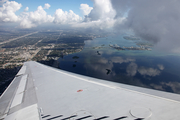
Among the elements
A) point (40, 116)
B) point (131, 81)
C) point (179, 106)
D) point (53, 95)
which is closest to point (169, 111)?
Answer: point (179, 106)

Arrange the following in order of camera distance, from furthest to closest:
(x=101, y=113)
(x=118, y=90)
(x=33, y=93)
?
(x=33, y=93) < (x=118, y=90) < (x=101, y=113)

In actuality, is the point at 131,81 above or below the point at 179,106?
below

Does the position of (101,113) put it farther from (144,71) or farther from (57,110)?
(144,71)

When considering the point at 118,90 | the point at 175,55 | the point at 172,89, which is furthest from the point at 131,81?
the point at 175,55

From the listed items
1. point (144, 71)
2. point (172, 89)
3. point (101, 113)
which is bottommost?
point (172, 89)

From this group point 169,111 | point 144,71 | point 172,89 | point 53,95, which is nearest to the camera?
point 169,111

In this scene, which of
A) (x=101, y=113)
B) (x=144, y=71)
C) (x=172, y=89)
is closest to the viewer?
(x=101, y=113)

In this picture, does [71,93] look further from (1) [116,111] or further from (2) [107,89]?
(1) [116,111]

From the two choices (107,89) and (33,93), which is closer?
(107,89)

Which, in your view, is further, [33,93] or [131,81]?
[131,81]
